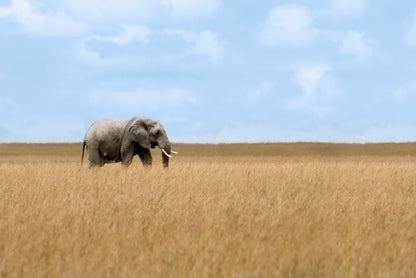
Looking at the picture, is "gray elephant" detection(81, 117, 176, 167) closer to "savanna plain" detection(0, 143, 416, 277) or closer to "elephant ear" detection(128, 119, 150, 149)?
"elephant ear" detection(128, 119, 150, 149)

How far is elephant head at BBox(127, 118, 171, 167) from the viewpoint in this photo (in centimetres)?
1227

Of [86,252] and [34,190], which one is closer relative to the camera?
[86,252]

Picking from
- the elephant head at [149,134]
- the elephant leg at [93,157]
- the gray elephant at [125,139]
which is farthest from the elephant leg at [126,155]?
the elephant leg at [93,157]

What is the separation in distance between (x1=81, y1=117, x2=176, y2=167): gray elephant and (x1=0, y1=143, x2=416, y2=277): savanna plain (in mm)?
3599

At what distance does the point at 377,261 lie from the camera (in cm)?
403

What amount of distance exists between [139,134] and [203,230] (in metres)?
7.60

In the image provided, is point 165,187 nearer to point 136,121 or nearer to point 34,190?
point 34,190

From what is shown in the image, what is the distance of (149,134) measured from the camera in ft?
41.0

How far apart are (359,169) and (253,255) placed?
8637 mm

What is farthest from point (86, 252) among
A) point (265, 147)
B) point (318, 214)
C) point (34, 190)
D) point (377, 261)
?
point (265, 147)

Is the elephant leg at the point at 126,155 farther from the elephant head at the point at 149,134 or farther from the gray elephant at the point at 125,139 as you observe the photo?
the elephant head at the point at 149,134

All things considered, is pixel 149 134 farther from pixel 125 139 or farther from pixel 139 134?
pixel 125 139

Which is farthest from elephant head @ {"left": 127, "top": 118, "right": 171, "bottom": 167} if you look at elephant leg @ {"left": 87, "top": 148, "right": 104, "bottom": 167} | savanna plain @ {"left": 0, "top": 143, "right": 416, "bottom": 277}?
savanna plain @ {"left": 0, "top": 143, "right": 416, "bottom": 277}

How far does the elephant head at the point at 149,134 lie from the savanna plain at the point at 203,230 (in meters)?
3.54
